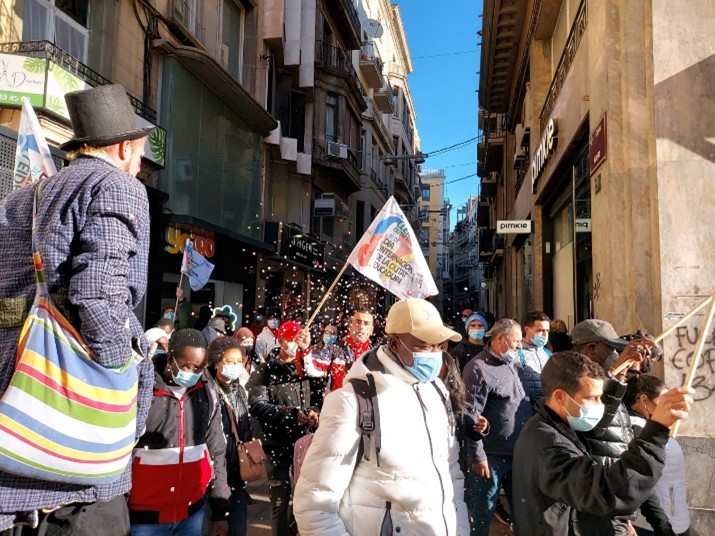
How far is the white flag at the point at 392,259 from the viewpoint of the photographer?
236 inches

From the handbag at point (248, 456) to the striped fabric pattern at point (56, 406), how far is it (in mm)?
2140

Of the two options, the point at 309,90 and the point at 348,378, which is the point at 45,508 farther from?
the point at 309,90

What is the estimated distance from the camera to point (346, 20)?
86.4 ft

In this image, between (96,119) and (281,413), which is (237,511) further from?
(96,119)

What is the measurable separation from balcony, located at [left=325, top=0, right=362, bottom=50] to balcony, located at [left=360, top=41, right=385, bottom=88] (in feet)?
11.8

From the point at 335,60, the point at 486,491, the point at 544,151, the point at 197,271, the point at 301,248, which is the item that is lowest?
the point at 486,491

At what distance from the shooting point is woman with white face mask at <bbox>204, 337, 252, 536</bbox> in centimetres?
385

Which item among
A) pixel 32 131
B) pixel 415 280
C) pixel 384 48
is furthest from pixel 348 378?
pixel 384 48

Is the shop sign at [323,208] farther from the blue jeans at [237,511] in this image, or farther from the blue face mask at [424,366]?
the blue face mask at [424,366]

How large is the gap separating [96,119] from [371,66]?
32.2 meters

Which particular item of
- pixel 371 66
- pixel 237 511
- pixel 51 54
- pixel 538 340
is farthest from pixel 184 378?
pixel 371 66

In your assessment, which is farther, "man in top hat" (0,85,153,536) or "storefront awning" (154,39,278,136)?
"storefront awning" (154,39,278,136)

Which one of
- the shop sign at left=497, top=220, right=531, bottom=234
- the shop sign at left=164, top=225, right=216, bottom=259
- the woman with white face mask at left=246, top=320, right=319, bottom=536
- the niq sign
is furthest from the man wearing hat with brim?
the shop sign at left=164, top=225, right=216, bottom=259

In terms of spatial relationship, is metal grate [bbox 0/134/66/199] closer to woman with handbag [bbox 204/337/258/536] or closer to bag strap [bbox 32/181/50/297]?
woman with handbag [bbox 204/337/258/536]
